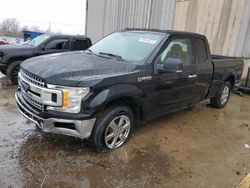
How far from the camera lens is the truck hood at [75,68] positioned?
3428mm

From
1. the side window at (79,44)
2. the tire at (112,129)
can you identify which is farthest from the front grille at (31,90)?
the side window at (79,44)

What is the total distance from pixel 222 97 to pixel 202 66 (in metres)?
1.90

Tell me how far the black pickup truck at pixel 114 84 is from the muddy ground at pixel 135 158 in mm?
368

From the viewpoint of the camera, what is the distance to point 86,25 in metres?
17.0

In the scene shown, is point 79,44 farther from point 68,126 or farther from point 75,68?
point 68,126

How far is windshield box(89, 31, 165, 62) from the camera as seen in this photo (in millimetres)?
4438

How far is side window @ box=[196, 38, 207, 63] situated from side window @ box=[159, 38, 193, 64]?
242mm

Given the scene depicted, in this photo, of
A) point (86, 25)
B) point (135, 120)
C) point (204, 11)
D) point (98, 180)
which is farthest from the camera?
point (86, 25)

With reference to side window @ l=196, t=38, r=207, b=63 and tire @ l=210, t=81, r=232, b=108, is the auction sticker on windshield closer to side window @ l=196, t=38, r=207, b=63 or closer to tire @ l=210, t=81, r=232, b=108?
side window @ l=196, t=38, r=207, b=63

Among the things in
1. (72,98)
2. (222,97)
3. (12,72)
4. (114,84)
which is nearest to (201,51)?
(222,97)

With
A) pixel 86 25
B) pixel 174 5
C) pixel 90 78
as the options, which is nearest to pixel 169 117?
pixel 90 78

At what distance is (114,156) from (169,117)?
7.67 ft

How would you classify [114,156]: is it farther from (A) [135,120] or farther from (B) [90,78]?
(B) [90,78]

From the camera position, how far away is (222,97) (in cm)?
696
